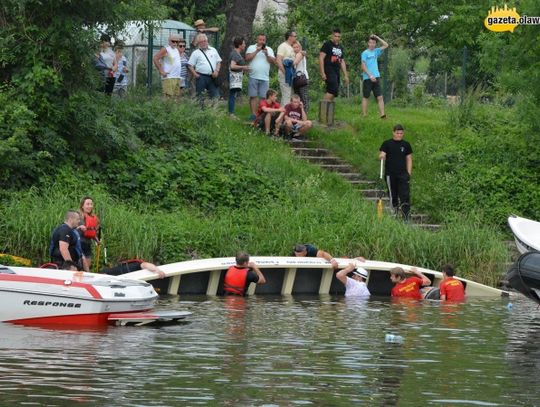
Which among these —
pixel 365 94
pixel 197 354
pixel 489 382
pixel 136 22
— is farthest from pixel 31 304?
pixel 365 94

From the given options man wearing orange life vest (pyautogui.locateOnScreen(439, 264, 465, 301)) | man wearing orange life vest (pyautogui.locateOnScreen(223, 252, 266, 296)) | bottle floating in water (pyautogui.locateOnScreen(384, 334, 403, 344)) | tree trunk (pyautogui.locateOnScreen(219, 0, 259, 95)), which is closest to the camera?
bottle floating in water (pyautogui.locateOnScreen(384, 334, 403, 344))

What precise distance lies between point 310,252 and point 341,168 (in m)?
6.76

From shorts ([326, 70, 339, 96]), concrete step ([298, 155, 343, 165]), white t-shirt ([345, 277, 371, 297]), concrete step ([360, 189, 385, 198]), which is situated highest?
shorts ([326, 70, 339, 96])

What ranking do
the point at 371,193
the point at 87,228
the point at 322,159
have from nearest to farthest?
1. the point at 87,228
2. the point at 371,193
3. the point at 322,159

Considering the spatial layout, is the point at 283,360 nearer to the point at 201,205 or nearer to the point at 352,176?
the point at 201,205

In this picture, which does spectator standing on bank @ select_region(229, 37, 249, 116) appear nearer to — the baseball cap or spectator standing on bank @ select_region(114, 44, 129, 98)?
spectator standing on bank @ select_region(114, 44, 129, 98)

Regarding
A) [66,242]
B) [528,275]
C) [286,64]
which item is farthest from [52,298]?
[286,64]

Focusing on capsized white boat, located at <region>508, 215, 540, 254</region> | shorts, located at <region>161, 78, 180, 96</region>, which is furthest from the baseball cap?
shorts, located at <region>161, 78, 180, 96</region>

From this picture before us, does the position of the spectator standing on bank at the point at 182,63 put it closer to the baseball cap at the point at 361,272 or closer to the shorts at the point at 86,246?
the baseball cap at the point at 361,272

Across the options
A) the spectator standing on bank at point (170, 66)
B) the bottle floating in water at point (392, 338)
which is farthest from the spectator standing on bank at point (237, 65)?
the bottle floating in water at point (392, 338)

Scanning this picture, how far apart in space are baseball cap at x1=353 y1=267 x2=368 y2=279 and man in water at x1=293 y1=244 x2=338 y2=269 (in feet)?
1.19

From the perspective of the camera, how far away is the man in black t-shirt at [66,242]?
23.4 m

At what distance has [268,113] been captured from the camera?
33344mm

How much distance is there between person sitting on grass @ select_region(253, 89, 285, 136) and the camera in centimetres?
3328
